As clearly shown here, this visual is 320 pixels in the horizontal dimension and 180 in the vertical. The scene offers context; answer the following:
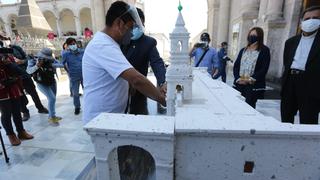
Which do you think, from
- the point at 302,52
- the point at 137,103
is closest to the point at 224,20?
the point at 302,52

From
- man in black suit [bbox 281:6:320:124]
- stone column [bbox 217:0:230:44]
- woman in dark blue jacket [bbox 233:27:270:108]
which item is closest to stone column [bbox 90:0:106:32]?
stone column [bbox 217:0:230:44]

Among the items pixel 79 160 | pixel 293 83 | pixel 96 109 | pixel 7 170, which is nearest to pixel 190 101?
pixel 96 109

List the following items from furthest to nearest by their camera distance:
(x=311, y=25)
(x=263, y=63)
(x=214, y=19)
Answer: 1. (x=214, y=19)
2. (x=263, y=63)
3. (x=311, y=25)

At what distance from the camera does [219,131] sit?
1002 millimetres

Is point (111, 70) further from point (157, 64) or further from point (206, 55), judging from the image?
point (206, 55)

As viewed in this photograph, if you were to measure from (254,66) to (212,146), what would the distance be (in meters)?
2.50

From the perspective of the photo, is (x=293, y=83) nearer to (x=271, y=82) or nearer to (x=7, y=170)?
(x=7, y=170)

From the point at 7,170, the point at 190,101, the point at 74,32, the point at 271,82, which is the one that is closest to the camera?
the point at 190,101

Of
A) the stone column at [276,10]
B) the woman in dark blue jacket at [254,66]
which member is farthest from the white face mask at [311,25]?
the stone column at [276,10]

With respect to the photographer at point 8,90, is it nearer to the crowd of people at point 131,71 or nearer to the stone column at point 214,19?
the crowd of people at point 131,71

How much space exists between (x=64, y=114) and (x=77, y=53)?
5.02 ft

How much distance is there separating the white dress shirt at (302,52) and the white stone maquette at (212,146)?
5.18ft

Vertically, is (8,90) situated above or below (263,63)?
below

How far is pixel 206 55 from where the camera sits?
483 cm
